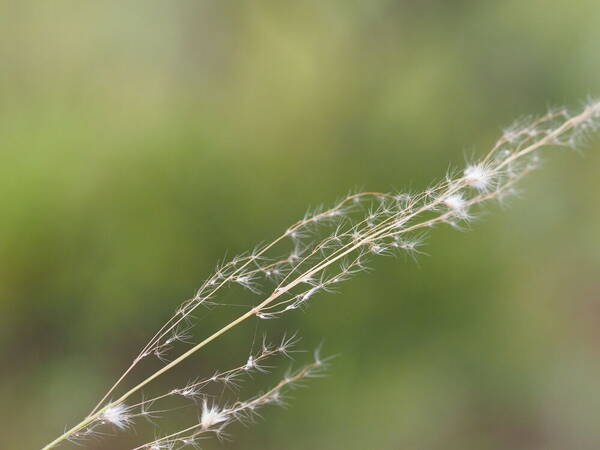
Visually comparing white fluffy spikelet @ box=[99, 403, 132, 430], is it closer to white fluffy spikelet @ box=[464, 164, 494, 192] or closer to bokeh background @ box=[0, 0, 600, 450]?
white fluffy spikelet @ box=[464, 164, 494, 192]

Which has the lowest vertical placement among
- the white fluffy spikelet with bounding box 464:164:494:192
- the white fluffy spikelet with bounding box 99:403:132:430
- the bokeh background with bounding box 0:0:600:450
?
the white fluffy spikelet with bounding box 99:403:132:430

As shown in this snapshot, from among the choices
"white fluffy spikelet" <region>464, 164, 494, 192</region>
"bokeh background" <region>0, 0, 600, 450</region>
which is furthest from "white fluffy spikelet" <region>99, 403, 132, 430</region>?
"bokeh background" <region>0, 0, 600, 450</region>

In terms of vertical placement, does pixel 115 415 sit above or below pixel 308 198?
below

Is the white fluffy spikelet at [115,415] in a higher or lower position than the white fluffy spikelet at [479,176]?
lower

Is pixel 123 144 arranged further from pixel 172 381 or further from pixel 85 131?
pixel 172 381

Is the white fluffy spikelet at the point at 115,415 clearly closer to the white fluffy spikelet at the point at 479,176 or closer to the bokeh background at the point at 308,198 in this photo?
the white fluffy spikelet at the point at 479,176

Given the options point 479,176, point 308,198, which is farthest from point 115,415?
point 308,198

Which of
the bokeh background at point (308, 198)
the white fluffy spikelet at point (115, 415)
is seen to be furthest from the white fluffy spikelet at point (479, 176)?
the bokeh background at point (308, 198)

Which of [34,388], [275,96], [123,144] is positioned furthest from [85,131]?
[34,388]

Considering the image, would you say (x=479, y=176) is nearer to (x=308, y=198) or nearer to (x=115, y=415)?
(x=115, y=415)
